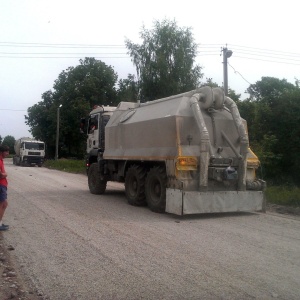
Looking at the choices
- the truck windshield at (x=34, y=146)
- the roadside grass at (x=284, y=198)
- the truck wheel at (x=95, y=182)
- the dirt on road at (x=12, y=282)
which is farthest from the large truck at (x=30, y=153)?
the dirt on road at (x=12, y=282)

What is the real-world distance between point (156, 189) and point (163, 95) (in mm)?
20440

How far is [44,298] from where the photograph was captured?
516 cm

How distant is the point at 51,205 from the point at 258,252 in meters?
7.42

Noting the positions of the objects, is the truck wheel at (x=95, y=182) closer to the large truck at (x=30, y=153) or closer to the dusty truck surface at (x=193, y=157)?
the dusty truck surface at (x=193, y=157)

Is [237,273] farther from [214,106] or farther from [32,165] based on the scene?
[32,165]

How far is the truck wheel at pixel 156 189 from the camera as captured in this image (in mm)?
11234

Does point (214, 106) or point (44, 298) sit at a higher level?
point (214, 106)

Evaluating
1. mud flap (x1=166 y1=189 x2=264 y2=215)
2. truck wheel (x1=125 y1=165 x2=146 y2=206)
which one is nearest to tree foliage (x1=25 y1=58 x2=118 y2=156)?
truck wheel (x1=125 y1=165 x2=146 y2=206)

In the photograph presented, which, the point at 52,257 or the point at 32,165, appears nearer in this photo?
the point at 52,257

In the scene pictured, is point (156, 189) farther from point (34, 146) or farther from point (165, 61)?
point (34, 146)

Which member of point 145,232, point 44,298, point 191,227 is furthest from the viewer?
point 191,227

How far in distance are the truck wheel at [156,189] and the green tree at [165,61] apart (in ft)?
66.4

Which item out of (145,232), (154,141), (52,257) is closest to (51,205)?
(154,141)

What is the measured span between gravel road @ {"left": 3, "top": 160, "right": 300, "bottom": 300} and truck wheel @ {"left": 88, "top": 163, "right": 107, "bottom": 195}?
3873 mm
